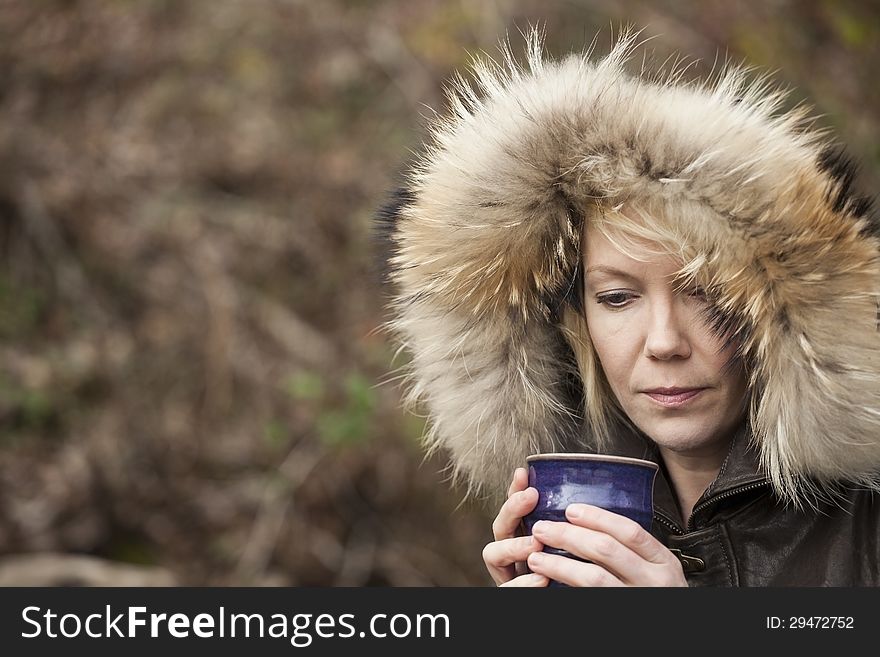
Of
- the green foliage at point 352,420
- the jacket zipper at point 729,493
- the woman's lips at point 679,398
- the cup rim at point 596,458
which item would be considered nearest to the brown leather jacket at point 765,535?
the jacket zipper at point 729,493

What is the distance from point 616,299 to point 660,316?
101mm

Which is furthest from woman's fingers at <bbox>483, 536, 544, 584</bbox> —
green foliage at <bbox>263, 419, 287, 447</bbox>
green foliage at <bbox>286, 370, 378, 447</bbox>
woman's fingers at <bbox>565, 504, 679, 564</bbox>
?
green foliage at <bbox>263, 419, 287, 447</bbox>

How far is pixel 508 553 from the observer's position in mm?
1554

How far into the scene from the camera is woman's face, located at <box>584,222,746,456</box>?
5.24 ft

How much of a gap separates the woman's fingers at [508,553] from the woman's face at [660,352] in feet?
1.06

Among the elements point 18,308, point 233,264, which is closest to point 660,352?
point 233,264

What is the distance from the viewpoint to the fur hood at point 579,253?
1532 millimetres

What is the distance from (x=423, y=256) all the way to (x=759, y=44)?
3.78 m

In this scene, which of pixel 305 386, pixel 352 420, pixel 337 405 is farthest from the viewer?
pixel 337 405

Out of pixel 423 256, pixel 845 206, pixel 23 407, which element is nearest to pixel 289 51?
pixel 23 407

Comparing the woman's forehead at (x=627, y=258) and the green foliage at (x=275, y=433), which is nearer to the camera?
the woman's forehead at (x=627, y=258)

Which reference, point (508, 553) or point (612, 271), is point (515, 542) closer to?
point (508, 553)

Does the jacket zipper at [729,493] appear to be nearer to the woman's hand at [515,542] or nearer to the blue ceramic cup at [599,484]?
the blue ceramic cup at [599,484]

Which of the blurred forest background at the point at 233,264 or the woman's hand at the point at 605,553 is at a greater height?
the blurred forest background at the point at 233,264
